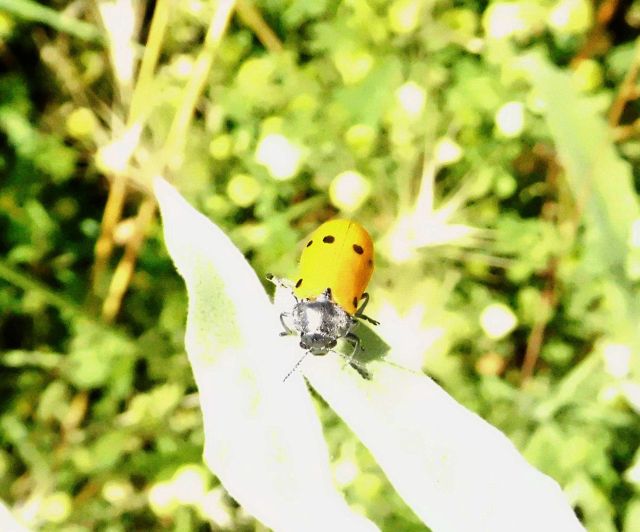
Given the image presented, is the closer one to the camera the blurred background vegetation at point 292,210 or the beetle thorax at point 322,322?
the beetle thorax at point 322,322

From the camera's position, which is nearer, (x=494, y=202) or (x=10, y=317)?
(x=494, y=202)

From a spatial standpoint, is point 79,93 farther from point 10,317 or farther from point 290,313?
point 290,313

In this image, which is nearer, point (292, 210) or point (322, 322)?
point (322, 322)

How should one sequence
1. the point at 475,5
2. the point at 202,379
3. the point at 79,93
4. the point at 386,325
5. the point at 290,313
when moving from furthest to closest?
the point at 79,93
the point at 475,5
the point at 386,325
the point at 290,313
the point at 202,379

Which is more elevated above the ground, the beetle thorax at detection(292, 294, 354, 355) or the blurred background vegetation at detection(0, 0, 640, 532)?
the blurred background vegetation at detection(0, 0, 640, 532)

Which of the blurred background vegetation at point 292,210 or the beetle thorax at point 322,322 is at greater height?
the blurred background vegetation at point 292,210

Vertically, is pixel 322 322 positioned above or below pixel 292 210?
below

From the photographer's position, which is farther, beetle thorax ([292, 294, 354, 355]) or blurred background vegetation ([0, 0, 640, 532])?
blurred background vegetation ([0, 0, 640, 532])

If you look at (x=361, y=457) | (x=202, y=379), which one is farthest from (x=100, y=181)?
(x=202, y=379)
